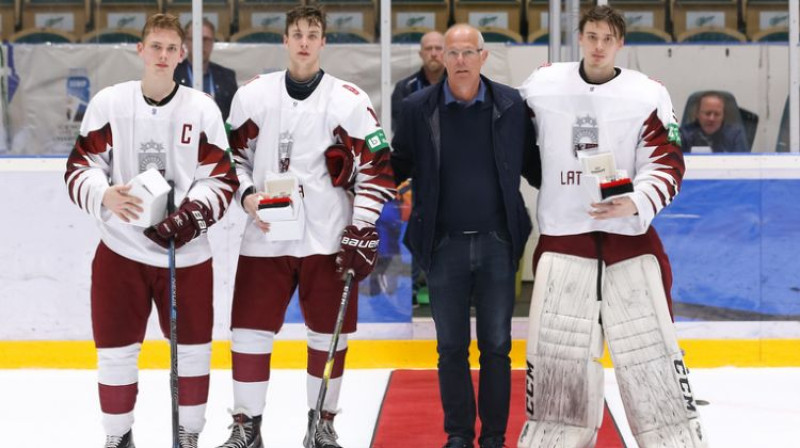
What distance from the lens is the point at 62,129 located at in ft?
16.6

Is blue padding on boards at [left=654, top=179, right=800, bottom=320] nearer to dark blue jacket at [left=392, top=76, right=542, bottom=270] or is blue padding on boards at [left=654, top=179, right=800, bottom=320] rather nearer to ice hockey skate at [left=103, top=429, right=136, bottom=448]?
dark blue jacket at [left=392, top=76, right=542, bottom=270]

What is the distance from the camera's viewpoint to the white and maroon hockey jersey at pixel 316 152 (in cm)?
331

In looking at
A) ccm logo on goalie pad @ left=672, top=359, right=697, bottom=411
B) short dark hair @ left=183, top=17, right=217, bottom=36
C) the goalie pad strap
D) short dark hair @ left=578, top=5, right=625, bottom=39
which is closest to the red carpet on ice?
ccm logo on goalie pad @ left=672, top=359, right=697, bottom=411

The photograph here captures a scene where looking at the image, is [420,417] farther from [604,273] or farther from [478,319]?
[604,273]

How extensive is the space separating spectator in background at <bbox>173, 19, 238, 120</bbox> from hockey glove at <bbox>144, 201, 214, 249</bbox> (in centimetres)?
190

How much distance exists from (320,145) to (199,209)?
15.8 inches

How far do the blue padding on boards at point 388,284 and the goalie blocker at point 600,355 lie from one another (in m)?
1.73

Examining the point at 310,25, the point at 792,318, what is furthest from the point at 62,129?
the point at 792,318

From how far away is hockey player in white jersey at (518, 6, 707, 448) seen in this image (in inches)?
123

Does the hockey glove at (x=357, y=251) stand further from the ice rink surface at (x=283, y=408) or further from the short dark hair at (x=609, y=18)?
the short dark hair at (x=609, y=18)

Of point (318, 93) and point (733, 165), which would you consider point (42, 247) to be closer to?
point (318, 93)

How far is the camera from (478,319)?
3330mm

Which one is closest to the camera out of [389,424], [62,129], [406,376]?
[389,424]

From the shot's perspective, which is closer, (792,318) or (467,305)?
(467,305)
